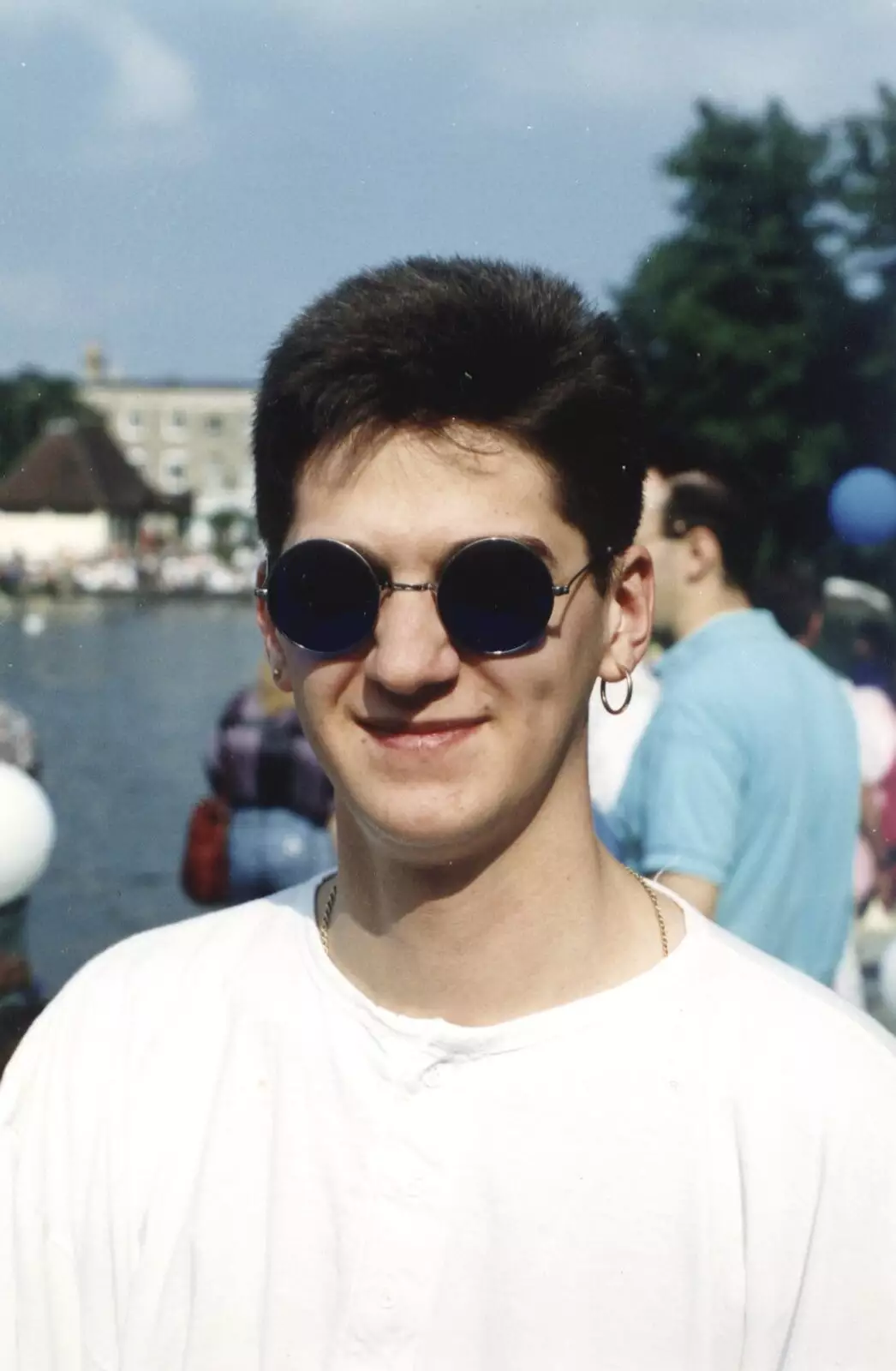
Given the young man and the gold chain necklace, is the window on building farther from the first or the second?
the young man

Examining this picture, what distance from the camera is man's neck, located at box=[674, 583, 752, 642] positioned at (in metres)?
2.99

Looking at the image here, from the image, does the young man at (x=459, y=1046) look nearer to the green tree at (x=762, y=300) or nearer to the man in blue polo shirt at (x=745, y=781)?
the man in blue polo shirt at (x=745, y=781)

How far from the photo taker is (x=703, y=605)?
3.00 m

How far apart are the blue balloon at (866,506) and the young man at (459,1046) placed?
4.34 m

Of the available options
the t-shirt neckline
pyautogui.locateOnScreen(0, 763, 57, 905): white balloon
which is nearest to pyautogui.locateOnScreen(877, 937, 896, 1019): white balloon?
pyautogui.locateOnScreen(0, 763, 57, 905): white balloon

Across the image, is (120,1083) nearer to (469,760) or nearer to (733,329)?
(469,760)

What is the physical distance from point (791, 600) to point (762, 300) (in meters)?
5.33

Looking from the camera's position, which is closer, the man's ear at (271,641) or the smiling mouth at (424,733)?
the smiling mouth at (424,733)

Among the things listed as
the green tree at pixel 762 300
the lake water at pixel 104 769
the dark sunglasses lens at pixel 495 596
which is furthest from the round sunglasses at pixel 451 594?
the green tree at pixel 762 300

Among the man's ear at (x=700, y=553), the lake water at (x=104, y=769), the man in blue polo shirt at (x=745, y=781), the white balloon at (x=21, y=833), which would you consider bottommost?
the lake water at (x=104, y=769)

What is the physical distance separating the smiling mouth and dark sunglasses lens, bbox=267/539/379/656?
8 centimetres

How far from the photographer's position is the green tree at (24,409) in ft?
15.3

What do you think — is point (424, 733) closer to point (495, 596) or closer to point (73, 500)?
point (495, 596)

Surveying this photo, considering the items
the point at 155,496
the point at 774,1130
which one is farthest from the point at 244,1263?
the point at 155,496
